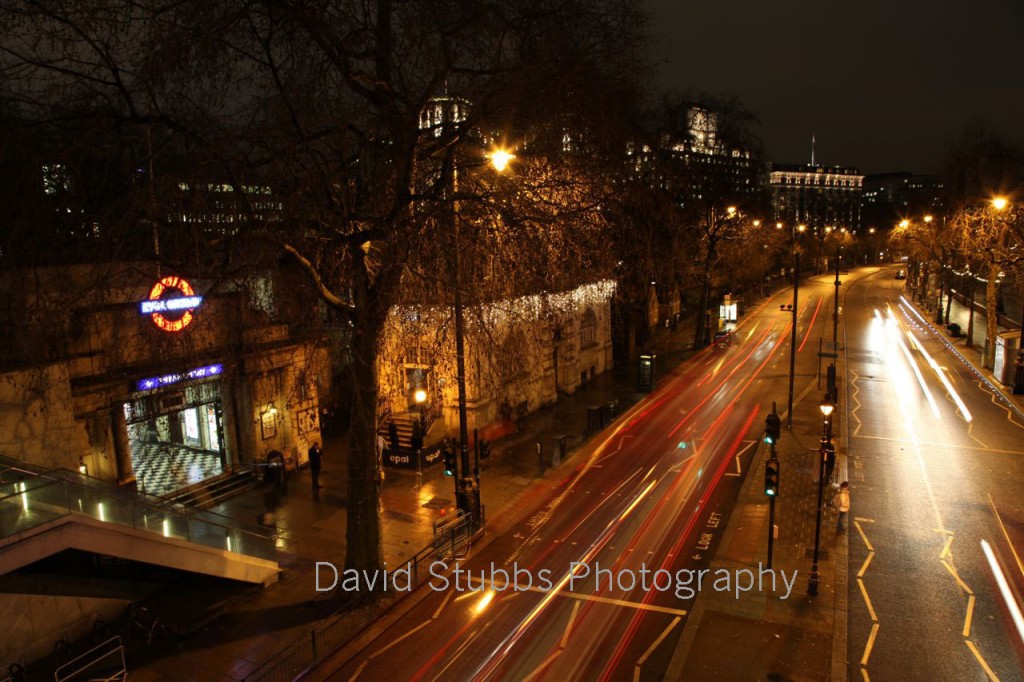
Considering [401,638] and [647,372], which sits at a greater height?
[647,372]

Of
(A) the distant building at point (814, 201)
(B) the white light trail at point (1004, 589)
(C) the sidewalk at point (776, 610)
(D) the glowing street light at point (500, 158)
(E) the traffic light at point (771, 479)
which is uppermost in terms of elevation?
(A) the distant building at point (814, 201)

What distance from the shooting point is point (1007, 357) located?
31406mm

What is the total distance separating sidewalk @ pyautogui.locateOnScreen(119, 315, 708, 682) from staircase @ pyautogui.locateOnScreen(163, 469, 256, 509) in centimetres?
34

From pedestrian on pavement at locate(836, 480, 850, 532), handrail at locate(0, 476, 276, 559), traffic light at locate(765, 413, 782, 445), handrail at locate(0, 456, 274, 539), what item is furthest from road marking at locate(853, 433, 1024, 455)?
handrail at locate(0, 456, 274, 539)

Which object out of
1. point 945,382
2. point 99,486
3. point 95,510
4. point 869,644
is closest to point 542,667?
point 869,644

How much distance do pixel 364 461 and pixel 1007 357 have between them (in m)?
32.5

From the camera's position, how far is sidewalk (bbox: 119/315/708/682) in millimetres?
11727

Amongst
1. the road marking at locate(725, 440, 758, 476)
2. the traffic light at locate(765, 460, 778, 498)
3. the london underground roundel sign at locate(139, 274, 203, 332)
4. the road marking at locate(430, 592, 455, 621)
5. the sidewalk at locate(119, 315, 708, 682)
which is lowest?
the road marking at locate(430, 592, 455, 621)

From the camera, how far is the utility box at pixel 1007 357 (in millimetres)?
31234

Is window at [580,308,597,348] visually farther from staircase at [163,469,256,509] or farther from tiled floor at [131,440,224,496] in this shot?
tiled floor at [131,440,224,496]

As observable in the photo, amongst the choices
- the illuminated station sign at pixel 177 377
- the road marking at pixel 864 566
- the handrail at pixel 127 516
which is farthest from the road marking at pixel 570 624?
the illuminated station sign at pixel 177 377

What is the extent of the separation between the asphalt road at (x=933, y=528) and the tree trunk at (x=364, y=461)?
9.11 metres

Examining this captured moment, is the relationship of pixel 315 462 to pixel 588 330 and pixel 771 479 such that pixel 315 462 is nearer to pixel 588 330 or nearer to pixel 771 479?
pixel 771 479

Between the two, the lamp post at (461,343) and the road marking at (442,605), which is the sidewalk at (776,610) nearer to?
the road marking at (442,605)
